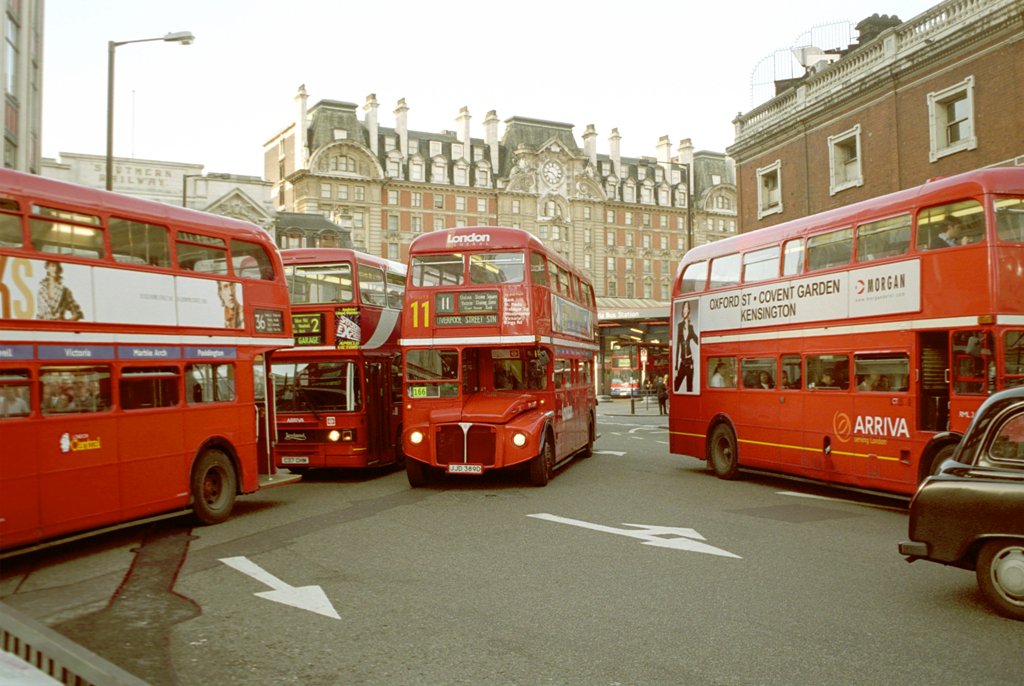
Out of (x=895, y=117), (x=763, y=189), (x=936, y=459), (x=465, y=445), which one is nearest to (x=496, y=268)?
(x=465, y=445)

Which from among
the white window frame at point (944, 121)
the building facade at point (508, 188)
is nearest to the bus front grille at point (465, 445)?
the white window frame at point (944, 121)

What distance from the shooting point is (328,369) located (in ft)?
53.2

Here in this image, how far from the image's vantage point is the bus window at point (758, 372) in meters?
14.9

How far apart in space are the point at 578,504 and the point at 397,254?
74210 mm

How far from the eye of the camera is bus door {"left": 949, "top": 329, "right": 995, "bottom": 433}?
10438 millimetres

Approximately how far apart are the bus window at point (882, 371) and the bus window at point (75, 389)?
A: 9710 mm

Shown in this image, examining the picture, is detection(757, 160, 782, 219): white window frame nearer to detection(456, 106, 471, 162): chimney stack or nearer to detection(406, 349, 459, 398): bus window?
detection(406, 349, 459, 398): bus window

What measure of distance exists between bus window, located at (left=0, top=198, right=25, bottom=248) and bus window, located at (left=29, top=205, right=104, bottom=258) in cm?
14

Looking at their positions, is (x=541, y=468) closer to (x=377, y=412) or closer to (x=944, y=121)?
(x=377, y=412)

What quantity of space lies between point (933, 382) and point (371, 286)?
10.1 metres

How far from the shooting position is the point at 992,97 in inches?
944

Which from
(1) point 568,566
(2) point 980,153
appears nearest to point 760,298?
(1) point 568,566

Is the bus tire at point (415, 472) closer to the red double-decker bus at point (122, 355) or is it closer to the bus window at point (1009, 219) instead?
the red double-decker bus at point (122, 355)

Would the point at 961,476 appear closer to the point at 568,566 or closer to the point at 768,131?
the point at 568,566
